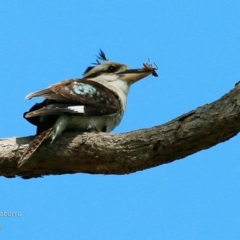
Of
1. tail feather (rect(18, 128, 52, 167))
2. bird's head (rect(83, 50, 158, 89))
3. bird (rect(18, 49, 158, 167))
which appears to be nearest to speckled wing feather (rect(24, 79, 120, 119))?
bird (rect(18, 49, 158, 167))

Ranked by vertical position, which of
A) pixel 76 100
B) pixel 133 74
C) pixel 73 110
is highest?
pixel 133 74

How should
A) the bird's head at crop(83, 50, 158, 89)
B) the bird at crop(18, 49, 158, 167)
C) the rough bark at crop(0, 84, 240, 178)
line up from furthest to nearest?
the bird's head at crop(83, 50, 158, 89), the bird at crop(18, 49, 158, 167), the rough bark at crop(0, 84, 240, 178)

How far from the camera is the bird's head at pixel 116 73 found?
5.42 m

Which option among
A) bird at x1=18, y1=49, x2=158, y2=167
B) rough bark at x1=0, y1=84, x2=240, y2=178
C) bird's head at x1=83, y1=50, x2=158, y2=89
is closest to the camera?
rough bark at x1=0, y1=84, x2=240, y2=178

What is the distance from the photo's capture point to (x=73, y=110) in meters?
4.41

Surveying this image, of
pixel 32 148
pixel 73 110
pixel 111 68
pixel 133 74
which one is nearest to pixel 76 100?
pixel 73 110

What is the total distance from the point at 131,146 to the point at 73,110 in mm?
680

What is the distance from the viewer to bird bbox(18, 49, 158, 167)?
14.1 ft

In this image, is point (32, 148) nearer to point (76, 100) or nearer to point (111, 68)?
point (76, 100)

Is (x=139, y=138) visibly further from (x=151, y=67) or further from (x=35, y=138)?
(x=151, y=67)

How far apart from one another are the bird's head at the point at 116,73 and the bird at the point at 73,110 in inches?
9.1

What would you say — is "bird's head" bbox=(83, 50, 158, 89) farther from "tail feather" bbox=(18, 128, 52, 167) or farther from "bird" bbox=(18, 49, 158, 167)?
"tail feather" bbox=(18, 128, 52, 167)

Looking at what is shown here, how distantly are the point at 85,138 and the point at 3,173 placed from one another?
648 millimetres

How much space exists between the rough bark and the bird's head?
4.11 feet
